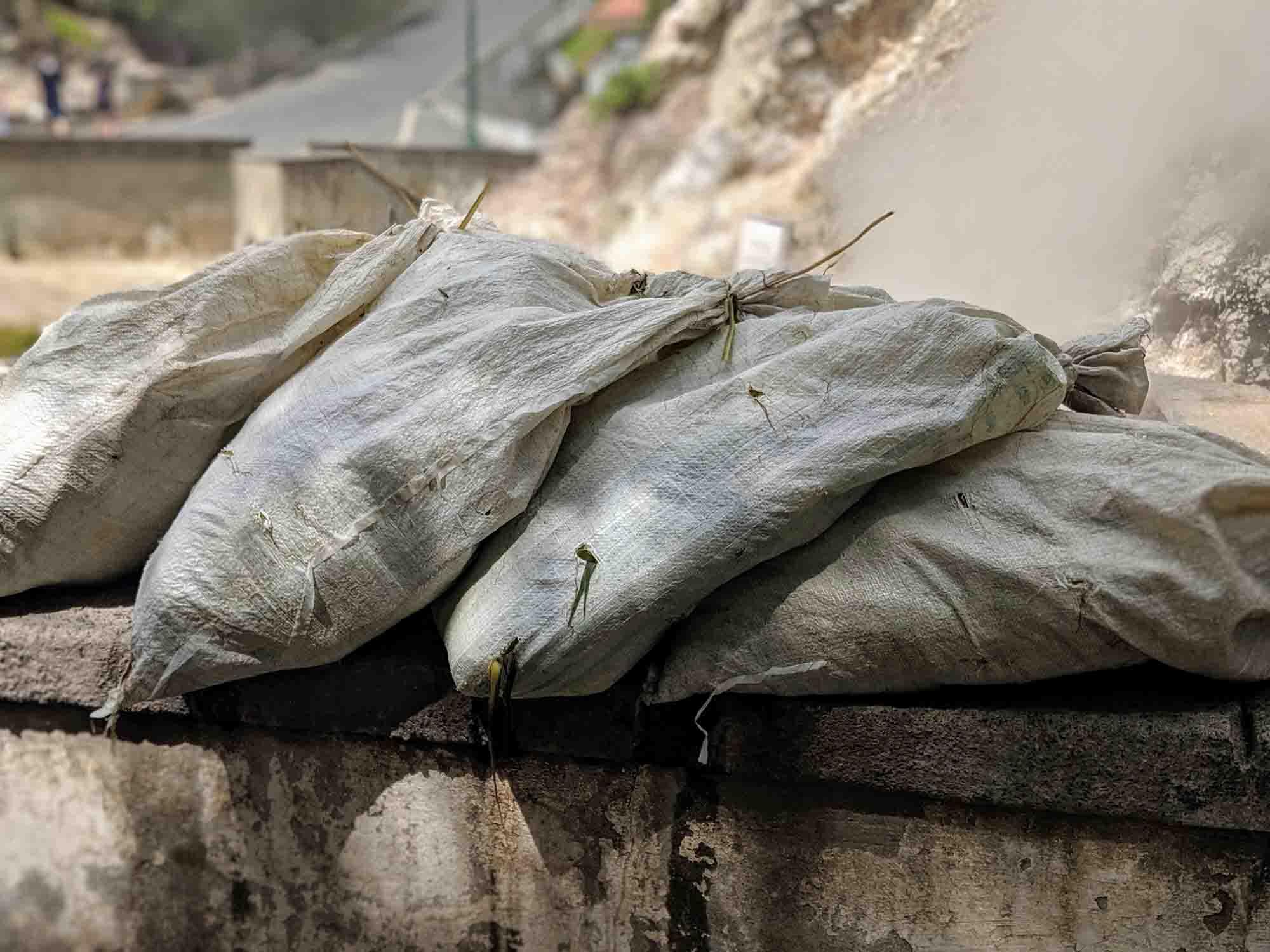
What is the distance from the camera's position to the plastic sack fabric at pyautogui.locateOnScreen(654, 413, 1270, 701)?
1460 mm

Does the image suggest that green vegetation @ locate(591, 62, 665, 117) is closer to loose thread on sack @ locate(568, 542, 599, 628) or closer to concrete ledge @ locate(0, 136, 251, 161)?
concrete ledge @ locate(0, 136, 251, 161)

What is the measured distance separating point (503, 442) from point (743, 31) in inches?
411

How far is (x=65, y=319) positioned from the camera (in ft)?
6.71

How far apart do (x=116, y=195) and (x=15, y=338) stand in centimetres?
406

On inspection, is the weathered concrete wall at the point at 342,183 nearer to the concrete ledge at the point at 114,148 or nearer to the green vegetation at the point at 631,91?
the concrete ledge at the point at 114,148

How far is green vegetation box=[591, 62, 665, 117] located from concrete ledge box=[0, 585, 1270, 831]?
1228 centimetres

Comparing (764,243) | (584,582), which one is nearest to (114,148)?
(764,243)

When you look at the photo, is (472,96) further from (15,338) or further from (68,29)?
(68,29)

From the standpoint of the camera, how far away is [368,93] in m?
19.6

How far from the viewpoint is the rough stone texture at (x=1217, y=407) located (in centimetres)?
206

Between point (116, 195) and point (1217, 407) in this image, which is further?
point (116, 195)

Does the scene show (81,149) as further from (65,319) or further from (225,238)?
(65,319)

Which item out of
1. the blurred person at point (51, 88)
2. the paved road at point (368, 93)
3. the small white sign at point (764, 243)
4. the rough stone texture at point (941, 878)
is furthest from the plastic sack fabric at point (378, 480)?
the blurred person at point (51, 88)

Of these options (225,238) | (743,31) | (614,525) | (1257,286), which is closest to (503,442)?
(614,525)
